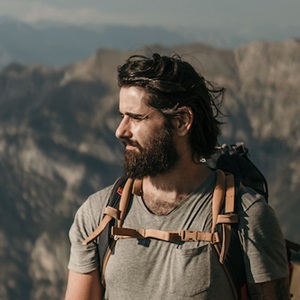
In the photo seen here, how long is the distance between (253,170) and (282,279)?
1.22 metres

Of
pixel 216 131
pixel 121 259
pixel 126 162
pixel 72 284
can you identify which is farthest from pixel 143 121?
pixel 72 284

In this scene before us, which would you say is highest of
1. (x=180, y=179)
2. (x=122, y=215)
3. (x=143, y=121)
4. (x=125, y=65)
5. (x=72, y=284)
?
(x=125, y=65)

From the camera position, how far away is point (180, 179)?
5480 mm

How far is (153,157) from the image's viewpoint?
17.4 ft

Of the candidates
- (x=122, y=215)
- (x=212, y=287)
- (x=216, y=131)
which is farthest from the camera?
(x=216, y=131)

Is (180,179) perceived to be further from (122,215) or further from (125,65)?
(125,65)

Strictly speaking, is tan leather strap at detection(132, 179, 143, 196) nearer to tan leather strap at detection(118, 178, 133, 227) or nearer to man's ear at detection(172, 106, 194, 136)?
tan leather strap at detection(118, 178, 133, 227)

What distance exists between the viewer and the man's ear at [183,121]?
5398 millimetres

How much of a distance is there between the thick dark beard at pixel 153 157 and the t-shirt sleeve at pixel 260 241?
73 centimetres

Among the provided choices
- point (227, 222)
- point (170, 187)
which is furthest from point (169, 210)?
point (227, 222)

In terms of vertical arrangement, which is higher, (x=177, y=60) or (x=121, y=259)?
(x=177, y=60)

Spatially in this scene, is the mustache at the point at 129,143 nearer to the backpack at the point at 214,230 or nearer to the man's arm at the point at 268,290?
the backpack at the point at 214,230

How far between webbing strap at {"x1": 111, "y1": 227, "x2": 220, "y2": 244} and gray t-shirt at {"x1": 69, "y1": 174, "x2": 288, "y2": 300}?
0.04m

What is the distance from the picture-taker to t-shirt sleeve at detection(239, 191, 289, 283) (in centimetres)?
498
